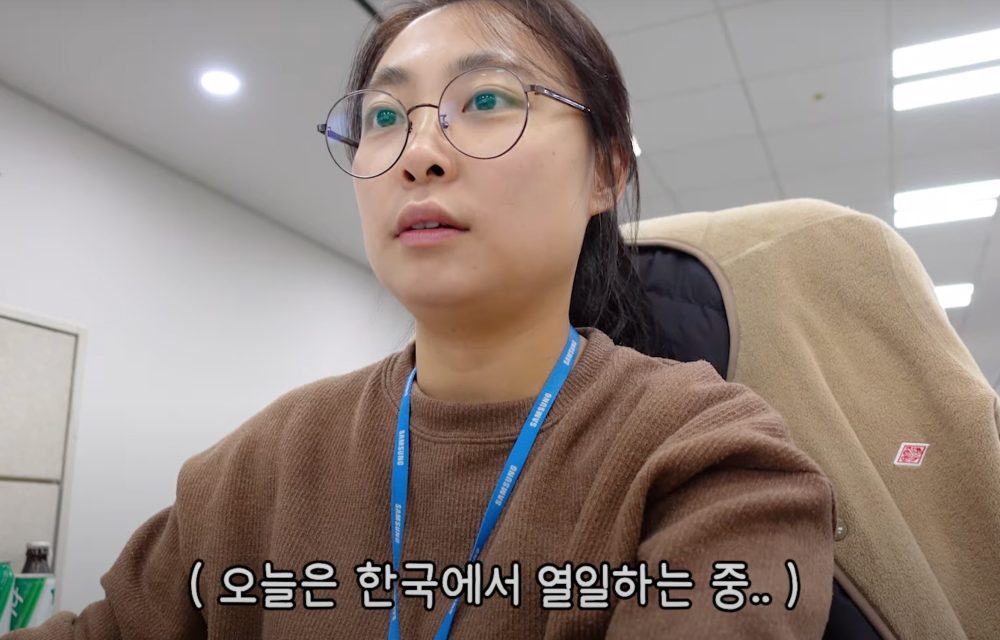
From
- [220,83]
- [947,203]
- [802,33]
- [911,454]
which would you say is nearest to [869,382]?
[911,454]

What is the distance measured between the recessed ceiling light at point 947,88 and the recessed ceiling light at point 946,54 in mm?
85

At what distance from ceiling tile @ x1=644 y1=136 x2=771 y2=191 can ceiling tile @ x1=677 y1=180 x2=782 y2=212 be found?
70 millimetres

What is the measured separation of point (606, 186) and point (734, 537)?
20.5 inches

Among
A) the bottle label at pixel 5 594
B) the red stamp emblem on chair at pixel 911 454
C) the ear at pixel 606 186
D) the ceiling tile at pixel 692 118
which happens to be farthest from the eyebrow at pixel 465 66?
the ceiling tile at pixel 692 118

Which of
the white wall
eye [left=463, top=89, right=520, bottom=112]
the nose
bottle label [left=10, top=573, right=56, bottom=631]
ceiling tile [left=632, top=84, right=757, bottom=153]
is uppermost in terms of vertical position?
ceiling tile [left=632, top=84, right=757, bottom=153]

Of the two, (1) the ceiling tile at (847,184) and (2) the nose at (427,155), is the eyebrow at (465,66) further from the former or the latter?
(1) the ceiling tile at (847,184)

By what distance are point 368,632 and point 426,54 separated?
0.62 meters

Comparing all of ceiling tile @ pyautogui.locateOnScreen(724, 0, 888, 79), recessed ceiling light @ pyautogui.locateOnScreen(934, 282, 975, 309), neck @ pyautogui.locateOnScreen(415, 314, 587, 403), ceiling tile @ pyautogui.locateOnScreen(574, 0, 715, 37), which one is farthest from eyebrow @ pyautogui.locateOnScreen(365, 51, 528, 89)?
recessed ceiling light @ pyautogui.locateOnScreen(934, 282, 975, 309)

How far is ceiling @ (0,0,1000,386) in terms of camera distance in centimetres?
274

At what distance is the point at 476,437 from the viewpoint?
0.77 m

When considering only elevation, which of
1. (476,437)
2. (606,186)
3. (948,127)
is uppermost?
(948,127)

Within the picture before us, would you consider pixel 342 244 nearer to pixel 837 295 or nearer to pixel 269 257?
pixel 269 257

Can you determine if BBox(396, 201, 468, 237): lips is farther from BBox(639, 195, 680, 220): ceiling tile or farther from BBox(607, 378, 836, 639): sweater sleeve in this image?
BBox(639, 195, 680, 220): ceiling tile

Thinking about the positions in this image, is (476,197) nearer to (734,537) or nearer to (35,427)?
(734,537)
